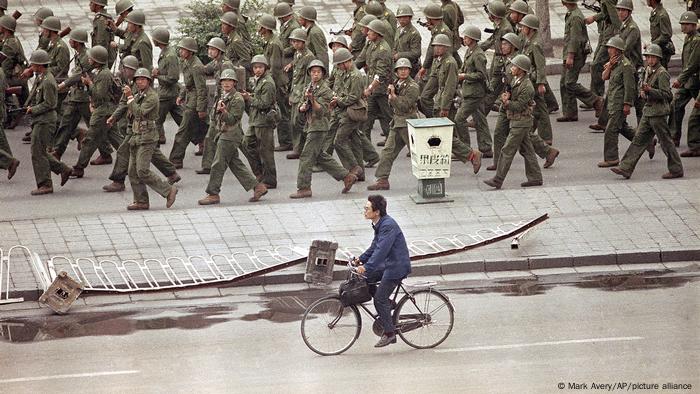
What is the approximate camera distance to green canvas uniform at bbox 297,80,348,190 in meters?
20.5

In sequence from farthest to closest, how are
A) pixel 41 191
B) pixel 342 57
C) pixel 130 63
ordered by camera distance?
pixel 41 191, pixel 130 63, pixel 342 57

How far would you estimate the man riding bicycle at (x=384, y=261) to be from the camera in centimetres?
1479

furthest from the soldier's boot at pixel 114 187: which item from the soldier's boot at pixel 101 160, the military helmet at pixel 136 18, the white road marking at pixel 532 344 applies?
the white road marking at pixel 532 344

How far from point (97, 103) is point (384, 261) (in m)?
7.81

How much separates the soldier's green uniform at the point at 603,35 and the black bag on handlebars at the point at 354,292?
10.2 meters

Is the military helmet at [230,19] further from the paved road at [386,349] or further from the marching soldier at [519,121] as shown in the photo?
the paved road at [386,349]

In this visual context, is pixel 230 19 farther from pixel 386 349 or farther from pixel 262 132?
pixel 386 349

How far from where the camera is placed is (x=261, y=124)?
20.8 meters

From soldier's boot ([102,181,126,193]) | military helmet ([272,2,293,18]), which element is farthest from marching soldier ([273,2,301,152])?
soldier's boot ([102,181,126,193])

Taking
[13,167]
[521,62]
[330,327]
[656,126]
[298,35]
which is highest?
[330,327]

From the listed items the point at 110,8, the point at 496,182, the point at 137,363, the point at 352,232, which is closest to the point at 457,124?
the point at 496,182

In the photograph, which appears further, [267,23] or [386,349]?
[267,23]

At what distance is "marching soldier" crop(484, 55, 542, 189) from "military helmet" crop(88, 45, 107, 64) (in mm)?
5144

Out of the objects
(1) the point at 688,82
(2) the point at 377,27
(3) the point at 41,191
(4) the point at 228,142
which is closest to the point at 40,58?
(3) the point at 41,191
